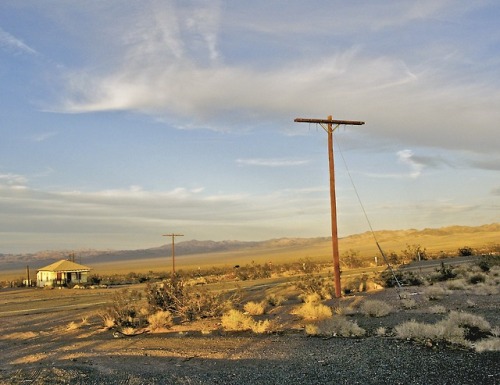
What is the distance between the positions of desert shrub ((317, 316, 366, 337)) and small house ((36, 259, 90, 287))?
1787 inches

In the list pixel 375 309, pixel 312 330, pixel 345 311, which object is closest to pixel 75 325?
pixel 312 330

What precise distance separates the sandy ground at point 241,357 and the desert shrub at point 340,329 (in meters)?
0.41

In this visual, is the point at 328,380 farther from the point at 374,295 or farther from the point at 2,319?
the point at 2,319

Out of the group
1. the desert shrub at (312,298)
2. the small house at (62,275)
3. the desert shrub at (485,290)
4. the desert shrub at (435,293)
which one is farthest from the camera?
the small house at (62,275)

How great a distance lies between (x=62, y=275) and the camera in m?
57.0

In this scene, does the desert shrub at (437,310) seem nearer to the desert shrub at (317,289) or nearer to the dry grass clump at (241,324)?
the dry grass clump at (241,324)

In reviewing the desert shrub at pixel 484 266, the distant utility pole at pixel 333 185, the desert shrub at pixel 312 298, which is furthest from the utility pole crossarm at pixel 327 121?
the desert shrub at pixel 484 266

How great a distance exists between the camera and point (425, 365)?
1078 centimetres

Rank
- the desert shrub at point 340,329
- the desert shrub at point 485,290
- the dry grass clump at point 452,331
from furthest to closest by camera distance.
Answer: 1. the desert shrub at point 485,290
2. the desert shrub at point 340,329
3. the dry grass clump at point 452,331

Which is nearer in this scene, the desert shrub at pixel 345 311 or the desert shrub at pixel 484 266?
the desert shrub at pixel 345 311

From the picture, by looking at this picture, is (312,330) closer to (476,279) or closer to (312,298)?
(312,298)

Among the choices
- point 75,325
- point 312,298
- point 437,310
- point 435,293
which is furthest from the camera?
point 435,293

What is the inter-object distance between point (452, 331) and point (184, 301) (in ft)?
38.2

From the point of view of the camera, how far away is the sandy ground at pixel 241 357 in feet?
34.5
